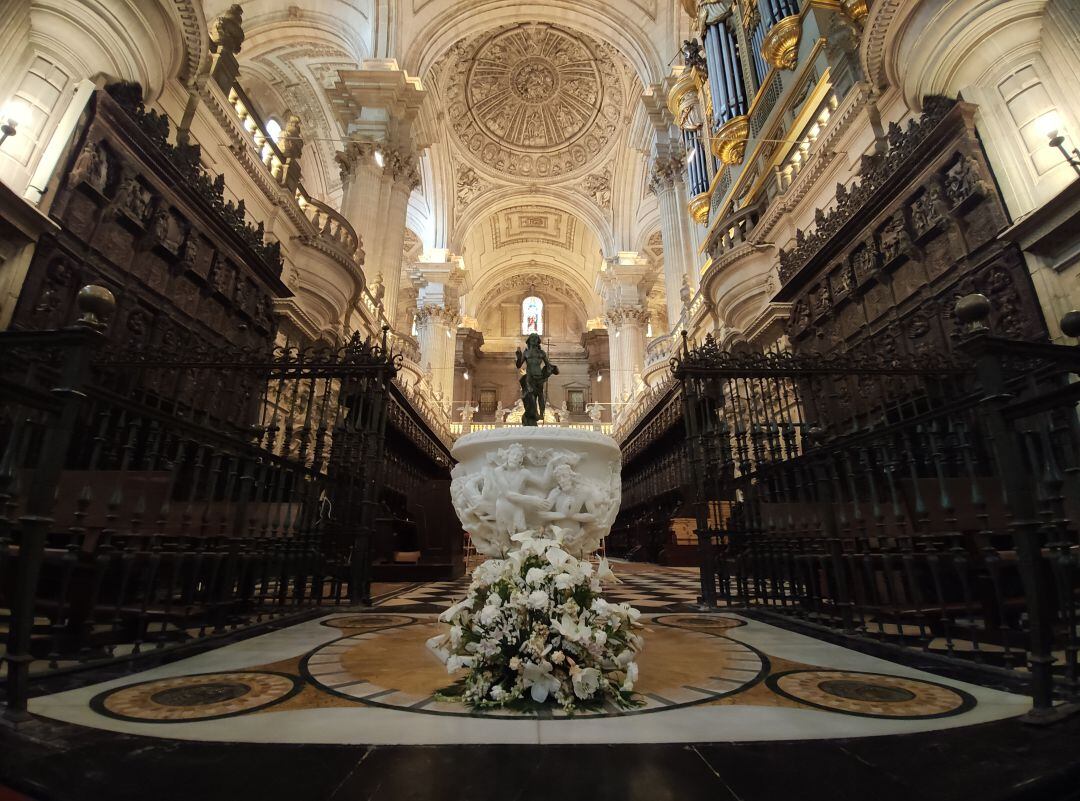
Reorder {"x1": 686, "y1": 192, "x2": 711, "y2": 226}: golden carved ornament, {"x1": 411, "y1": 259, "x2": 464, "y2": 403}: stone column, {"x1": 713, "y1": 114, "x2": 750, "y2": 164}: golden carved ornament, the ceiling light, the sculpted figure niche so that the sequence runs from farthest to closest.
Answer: {"x1": 411, "y1": 259, "x2": 464, "y2": 403}: stone column
{"x1": 686, "y1": 192, "x2": 711, "y2": 226}: golden carved ornament
{"x1": 713, "y1": 114, "x2": 750, "y2": 164}: golden carved ornament
the ceiling light
the sculpted figure niche

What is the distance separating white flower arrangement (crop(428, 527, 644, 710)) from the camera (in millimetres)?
1391

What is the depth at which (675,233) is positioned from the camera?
1312 cm

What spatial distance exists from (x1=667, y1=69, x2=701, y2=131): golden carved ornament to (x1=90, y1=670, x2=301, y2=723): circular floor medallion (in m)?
13.6

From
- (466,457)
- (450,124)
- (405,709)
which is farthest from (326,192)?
(405,709)

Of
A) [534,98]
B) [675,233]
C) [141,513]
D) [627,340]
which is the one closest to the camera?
[141,513]

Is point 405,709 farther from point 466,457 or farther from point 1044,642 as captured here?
point 1044,642

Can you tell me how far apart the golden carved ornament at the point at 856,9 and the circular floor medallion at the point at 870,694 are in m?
7.99

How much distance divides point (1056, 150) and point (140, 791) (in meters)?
5.61

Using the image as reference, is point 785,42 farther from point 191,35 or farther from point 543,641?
point 543,641

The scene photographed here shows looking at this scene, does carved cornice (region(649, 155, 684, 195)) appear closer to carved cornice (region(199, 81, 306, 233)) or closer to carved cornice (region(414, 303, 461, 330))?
carved cornice (region(199, 81, 306, 233))

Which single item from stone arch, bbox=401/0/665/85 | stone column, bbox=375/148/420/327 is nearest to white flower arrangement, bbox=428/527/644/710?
stone column, bbox=375/148/420/327

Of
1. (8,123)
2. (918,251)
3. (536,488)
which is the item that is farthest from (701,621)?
(8,123)

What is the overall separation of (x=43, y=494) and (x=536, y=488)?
1.70 metres

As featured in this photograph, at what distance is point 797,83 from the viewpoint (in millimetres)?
7648
